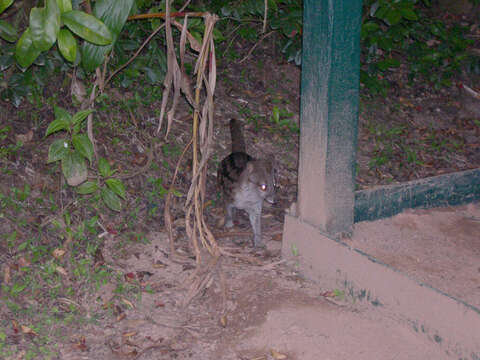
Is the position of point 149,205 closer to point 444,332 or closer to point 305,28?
point 305,28

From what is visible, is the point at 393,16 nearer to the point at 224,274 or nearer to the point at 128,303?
the point at 224,274

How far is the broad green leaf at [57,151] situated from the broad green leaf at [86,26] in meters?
1.02

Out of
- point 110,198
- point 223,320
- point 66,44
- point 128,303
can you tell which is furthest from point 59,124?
point 223,320

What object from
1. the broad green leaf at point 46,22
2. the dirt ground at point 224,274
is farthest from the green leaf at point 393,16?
the broad green leaf at point 46,22

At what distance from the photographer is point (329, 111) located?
375cm

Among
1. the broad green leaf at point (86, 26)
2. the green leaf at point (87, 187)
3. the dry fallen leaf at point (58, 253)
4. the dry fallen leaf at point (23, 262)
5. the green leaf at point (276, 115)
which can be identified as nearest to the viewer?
the broad green leaf at point (86, 26)

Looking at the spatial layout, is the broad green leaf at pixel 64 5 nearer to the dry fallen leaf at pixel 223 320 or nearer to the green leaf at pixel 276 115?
the dry fallen leaf at pixel 223 320

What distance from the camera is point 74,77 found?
15.7 feet

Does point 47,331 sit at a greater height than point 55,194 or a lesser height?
lesser

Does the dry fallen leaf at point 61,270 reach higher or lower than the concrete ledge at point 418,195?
lower

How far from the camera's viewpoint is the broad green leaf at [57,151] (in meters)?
3.84

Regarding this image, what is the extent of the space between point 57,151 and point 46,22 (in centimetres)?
113

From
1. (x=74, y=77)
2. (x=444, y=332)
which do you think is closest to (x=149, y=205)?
(x=74, y=77)

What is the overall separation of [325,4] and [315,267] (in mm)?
1933
